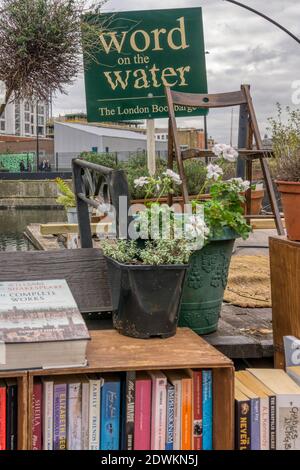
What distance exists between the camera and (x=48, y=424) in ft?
4.94

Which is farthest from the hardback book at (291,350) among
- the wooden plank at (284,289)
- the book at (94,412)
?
the book at (94,412)

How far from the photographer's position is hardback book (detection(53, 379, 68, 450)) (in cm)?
151

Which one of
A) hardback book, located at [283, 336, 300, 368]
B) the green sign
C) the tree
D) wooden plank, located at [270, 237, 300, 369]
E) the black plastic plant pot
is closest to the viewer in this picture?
the black plastic plant pot

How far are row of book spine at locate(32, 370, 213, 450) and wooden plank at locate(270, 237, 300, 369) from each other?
0.56 metres

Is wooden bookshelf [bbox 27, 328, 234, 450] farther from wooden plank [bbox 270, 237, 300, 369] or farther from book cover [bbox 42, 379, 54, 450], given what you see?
wooden plank [bbox 270, 237, 300, 369]

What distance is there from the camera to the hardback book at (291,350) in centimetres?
191

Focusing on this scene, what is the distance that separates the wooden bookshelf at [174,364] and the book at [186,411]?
6 cm

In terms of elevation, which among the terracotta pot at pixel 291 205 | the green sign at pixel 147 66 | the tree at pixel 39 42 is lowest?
the terracotta pot at pixel 291 205

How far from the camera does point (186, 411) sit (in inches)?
62.2

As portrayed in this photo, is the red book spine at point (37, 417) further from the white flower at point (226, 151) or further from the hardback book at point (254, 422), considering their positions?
the white flower at point (226, 151)

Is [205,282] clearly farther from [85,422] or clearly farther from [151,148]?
[151,148]

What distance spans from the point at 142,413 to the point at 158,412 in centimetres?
4

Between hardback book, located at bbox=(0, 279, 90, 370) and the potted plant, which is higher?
the potted plant

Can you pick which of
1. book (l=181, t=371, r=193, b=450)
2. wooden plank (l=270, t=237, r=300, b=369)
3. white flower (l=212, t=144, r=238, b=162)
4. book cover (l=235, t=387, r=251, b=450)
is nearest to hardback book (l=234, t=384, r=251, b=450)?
book cover (l=235, t=387, r=251, b=450)
